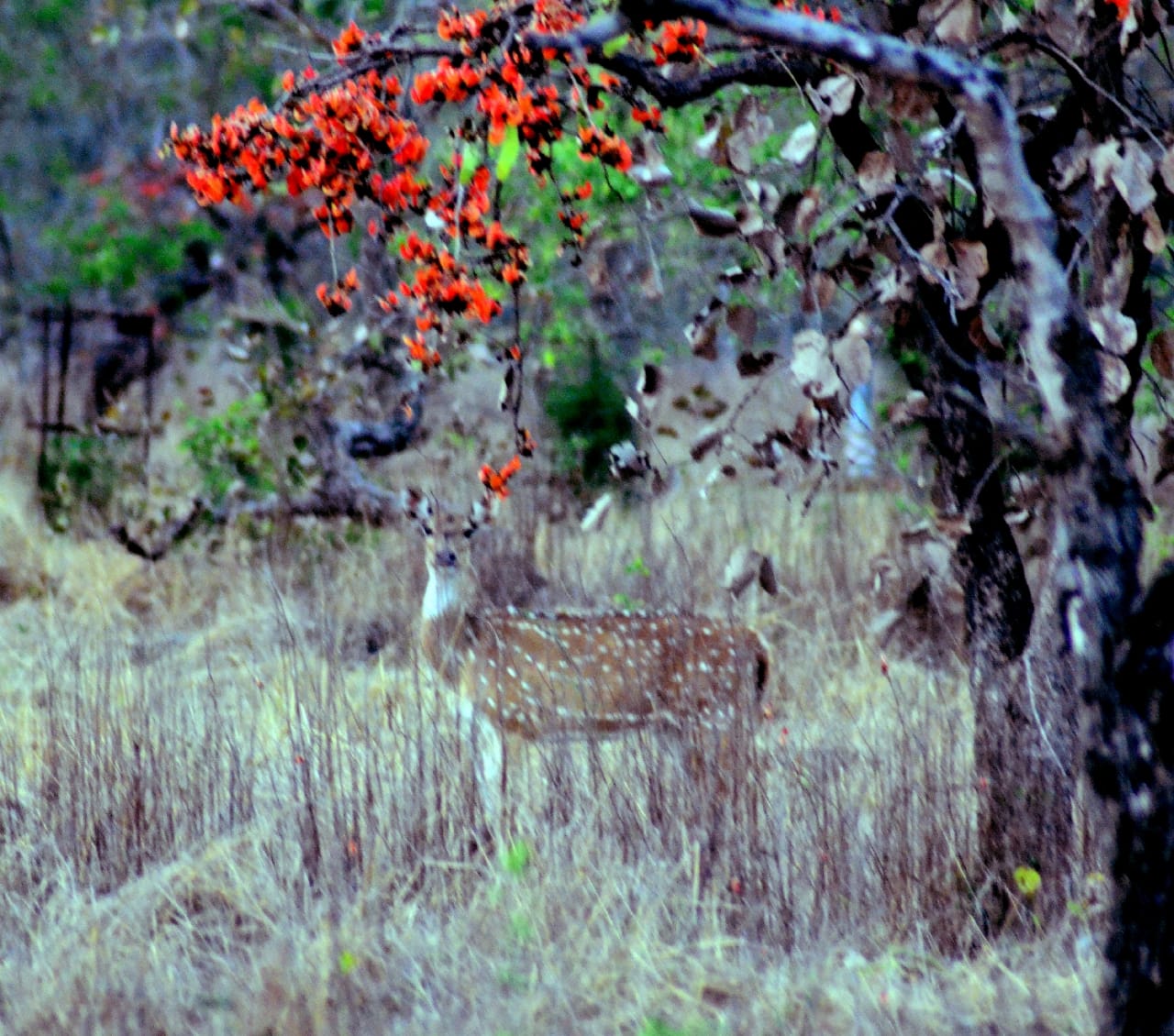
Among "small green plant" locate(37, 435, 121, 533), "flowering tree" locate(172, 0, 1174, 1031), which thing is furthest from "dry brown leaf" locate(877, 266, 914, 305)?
"small green plant" locate(37, 435, 121, 533)

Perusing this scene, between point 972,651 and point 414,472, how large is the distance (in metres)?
8.78

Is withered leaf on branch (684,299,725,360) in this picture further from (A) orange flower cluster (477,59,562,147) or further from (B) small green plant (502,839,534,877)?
(B) small green plant (502,839,534,877)

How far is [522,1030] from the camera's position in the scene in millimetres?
3893

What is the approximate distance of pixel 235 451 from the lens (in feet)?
31.2

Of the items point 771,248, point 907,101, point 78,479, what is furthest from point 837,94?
point 78,479

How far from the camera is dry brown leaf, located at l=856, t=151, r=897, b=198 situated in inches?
148

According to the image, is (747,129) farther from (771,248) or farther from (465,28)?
(465,28)

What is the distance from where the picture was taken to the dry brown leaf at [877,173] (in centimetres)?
376

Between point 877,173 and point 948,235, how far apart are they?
450 mm

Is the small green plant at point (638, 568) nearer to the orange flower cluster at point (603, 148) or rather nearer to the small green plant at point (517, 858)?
the small green plant at point (517, 858)

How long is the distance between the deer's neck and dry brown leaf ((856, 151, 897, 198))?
3265 millimetres

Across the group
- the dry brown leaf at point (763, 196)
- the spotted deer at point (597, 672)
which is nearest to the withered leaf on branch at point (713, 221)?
the dry brown leaf at point (763, 196)

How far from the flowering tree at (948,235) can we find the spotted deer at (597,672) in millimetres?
1367

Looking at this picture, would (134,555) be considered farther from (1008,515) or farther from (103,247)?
(1008,515)
